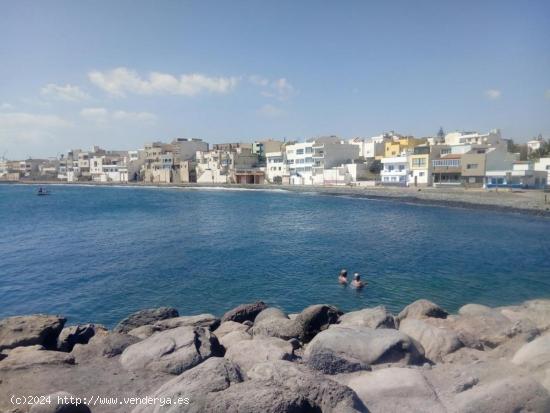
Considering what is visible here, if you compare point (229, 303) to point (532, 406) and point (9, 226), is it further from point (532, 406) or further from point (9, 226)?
point (9, 226)

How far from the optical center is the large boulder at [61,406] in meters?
6.25

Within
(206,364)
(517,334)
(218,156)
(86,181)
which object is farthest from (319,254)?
(86,181)

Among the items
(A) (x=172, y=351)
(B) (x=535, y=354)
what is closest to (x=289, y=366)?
(A) (x=172, y=351)

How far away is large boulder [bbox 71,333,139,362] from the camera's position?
947 centimetres

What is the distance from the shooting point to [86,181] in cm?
13038

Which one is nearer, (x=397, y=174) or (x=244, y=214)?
(x=244, y=214)

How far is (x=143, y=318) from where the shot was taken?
12.9 meters

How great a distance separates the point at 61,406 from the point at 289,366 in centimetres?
374

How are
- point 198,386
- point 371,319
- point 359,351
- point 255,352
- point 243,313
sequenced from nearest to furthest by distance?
point 198,386
point 359,351
point 255,352
point 371,319
point 243,313

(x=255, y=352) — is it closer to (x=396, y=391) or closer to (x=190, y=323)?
(x=396, y=391)

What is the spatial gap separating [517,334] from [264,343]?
6037mm

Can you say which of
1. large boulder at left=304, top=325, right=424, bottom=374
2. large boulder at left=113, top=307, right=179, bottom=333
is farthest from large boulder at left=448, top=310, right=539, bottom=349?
large boulder at left=113, top=307, right=179, bottom=333

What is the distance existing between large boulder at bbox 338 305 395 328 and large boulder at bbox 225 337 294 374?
2.56 metres

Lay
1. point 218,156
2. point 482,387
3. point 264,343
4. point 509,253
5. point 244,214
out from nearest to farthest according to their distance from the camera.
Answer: point 482,387, point 264,343, point 509,253, point 244,214, point 218,156
